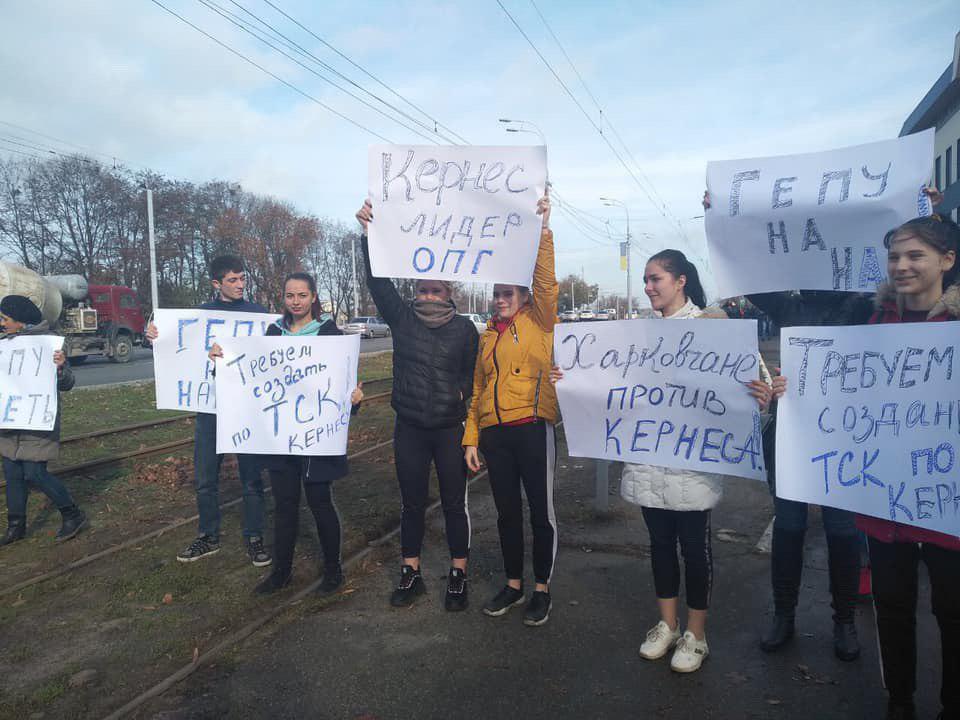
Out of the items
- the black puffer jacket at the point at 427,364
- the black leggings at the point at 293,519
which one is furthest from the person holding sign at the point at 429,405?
the black leggings at the point at 293,519

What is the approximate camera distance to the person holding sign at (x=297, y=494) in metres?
4.44

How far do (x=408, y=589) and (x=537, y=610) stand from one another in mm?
810

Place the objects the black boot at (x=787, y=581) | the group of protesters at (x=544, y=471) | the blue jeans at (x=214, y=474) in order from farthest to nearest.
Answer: the blue jeans at (x=214, y=474), the black boot at (x=787, y=581), the group of protesters at (x=544, y=471)

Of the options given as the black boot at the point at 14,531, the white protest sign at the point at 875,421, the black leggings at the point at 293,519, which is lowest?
the black boot at the point at 14,531

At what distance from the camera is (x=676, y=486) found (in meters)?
3.44

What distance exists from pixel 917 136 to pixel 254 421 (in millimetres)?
3945

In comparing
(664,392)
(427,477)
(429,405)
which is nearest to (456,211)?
(429,405)

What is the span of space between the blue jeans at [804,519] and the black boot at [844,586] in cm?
4

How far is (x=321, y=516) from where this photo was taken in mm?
4461

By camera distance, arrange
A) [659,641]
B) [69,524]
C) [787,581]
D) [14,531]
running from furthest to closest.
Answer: [69,524]
[14,531]
[787,581]
[659,641]

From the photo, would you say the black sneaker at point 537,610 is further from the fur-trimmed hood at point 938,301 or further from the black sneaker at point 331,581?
the fur-trimmed hood at point 938,301

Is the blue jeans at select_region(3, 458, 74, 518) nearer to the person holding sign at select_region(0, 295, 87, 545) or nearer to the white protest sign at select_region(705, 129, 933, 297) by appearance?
the person holding sign at select_region(0, 295, 87, 545)

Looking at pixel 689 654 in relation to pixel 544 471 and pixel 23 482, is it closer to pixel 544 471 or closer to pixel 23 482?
pixel 544 471

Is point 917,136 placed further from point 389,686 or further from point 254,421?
point 254,421
